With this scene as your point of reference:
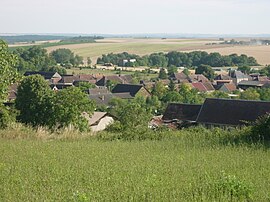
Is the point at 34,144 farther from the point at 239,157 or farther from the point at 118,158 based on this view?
the point at 239,157

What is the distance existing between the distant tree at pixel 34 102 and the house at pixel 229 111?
9226 mm

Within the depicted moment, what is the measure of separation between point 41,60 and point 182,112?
219 ft

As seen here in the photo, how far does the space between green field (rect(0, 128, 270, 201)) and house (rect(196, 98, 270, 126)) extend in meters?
15.6

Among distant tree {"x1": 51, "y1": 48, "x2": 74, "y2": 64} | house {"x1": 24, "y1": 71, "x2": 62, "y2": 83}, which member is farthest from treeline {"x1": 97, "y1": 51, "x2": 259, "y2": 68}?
house {"x1": 24, "y1": 71, "x2": 62, "y2": 83}

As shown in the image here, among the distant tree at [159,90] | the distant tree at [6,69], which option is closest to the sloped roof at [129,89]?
the distant tree at [159,90]

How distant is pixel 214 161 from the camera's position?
8.32m

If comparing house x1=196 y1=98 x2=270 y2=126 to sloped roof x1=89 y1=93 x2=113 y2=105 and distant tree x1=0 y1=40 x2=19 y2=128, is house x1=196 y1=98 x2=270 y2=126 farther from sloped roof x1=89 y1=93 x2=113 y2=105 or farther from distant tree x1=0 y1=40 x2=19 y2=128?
sloped roof x1=89 y1=93 x2=113 y2=105

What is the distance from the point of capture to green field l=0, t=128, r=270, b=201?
580 cm

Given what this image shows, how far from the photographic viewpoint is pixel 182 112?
101 ft

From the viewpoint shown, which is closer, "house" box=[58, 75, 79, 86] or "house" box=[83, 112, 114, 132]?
"house" box=[83, 112, 114, 132]

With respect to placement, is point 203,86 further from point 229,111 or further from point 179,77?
point 229,111

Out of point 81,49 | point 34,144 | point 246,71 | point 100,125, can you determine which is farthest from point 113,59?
point 34,144

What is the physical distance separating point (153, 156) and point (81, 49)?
124788 mm

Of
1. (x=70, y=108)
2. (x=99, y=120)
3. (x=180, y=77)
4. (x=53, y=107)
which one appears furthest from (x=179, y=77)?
(x=70, y=108)
